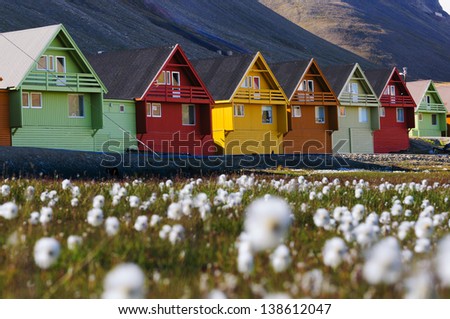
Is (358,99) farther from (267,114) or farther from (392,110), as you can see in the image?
(267,114)

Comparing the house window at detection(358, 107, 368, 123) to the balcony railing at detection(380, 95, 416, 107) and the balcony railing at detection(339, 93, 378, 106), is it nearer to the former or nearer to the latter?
the balcony railing at detection(339, 93, 378, 106)

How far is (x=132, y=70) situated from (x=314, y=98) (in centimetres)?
1509

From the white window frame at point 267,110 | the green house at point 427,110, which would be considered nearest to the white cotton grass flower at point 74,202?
the white window frame at point 267,110

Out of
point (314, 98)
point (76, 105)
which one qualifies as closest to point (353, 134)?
point (314, 98)

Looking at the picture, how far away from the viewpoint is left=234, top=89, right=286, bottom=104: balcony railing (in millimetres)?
60312

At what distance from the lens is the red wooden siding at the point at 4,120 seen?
48281 mm

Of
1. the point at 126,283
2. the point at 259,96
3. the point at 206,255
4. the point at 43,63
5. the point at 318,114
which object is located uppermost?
the point at 43,63

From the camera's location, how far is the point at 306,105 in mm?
66688

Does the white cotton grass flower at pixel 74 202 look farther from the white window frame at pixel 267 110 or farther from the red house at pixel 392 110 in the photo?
the red house at pixel 392 110

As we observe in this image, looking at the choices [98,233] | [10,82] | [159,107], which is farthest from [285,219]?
[159,107]

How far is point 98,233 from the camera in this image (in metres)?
9.05

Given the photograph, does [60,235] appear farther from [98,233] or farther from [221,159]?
[221,159]

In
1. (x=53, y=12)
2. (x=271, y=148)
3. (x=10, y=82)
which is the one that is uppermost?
(x=53, y=12)

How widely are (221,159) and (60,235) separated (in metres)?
32.7
